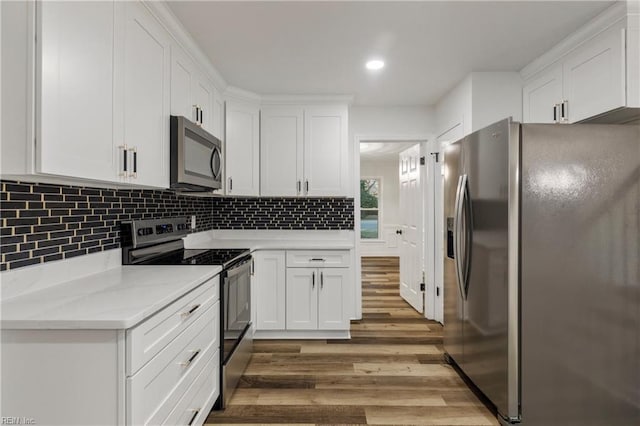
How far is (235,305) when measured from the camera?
2436 mm

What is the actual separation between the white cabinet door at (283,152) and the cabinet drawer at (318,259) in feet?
2.14

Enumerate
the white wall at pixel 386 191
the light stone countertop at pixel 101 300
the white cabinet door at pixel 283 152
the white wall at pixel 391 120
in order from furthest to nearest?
the white wall at pixel 386 191 < the white wall at pixel 391 120 < the white cabinet door at pixel 283 152 < the light stone countertop at pixel 101 300

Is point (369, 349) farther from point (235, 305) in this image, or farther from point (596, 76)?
point (596, 76)

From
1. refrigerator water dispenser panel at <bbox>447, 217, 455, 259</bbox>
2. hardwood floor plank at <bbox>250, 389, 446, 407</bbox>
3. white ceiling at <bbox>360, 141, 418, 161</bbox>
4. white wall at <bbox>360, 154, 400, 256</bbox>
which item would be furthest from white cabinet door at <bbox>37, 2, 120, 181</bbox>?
white wall at <bbox>360, 154, 400, 256</bbox>

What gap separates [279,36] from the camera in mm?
2320

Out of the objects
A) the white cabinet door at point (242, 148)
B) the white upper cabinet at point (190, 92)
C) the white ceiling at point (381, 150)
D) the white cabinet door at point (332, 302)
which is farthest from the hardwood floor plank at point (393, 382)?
the white ceiling at point (381, 150)

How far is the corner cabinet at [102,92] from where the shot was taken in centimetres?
118

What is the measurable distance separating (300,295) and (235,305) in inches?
36.6

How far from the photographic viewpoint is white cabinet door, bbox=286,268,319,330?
3258 mm

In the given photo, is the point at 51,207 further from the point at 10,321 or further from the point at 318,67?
the point at 318,67

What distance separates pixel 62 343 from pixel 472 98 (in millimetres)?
3070

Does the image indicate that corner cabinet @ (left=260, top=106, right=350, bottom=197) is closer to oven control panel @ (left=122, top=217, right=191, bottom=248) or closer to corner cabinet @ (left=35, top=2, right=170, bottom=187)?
oven control panel @ (left=122, top=217, right=191, bottom=248)

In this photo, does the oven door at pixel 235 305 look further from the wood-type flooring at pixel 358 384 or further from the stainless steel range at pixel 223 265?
the wood-type flooring at pixel 358 384

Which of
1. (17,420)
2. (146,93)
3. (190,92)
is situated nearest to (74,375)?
(17,420)
